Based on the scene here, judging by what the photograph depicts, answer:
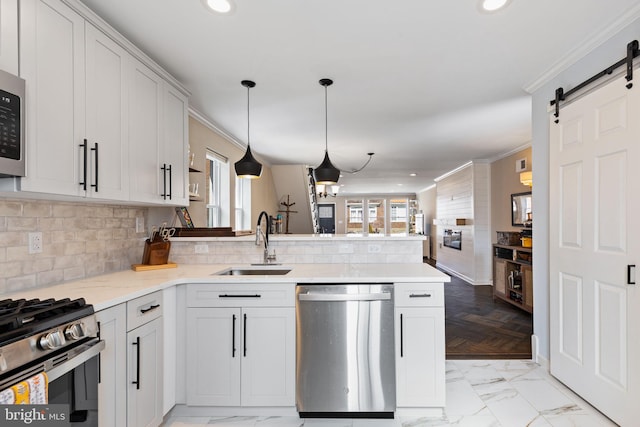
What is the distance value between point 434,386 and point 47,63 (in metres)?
2.78

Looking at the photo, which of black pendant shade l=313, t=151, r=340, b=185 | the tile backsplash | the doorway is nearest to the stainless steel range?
the tile backsplash

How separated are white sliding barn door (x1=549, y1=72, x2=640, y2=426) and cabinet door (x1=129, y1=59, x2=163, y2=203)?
3016 mm

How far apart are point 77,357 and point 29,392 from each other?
22cm

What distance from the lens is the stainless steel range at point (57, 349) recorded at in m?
1.11

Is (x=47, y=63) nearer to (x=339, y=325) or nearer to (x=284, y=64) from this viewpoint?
(x=284, y=64)

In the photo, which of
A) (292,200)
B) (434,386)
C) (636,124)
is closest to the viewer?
(636,124)

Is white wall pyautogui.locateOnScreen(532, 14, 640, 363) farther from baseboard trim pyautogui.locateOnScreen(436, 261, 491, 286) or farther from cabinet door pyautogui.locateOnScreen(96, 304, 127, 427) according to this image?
baseboard trim pyautogui.locateOnScreen(436, 261, 491, 286)

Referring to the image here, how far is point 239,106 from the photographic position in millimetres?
3381

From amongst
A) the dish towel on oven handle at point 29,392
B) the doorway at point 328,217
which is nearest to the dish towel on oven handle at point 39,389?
the dish towel on oven handle at point 29,392

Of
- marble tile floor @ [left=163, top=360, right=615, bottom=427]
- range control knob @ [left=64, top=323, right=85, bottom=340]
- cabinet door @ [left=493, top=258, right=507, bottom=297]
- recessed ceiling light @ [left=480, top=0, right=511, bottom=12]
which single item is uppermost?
recessed ceiling light @ [left=480, top=0, right=511, bottom=12]

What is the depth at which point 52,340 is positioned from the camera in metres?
1.22

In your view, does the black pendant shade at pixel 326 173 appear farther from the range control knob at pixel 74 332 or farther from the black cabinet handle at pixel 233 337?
the range control knob at pixel 74 332

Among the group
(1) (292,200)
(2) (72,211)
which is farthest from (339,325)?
(1) (292,200)

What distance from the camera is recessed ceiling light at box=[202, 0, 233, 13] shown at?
1788 mm
